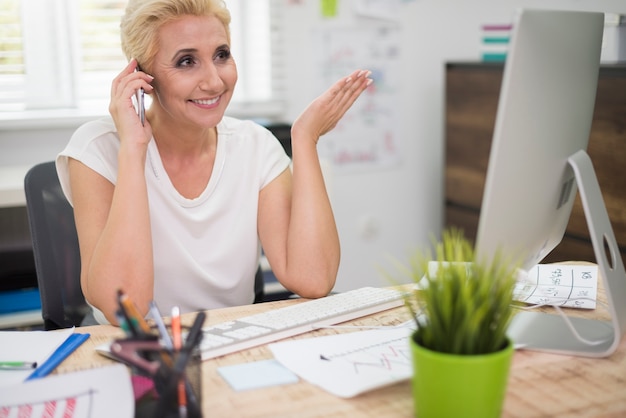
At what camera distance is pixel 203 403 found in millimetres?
869

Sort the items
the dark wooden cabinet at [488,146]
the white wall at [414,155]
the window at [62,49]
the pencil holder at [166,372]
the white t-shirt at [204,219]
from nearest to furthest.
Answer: the pencil holder at [166,372] < the white t-shirt at [204,219] < the dark wooden cabinet at [488,146] < the window at [62,49] < the white wall at [414,155]

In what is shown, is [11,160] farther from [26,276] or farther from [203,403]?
[203,403]

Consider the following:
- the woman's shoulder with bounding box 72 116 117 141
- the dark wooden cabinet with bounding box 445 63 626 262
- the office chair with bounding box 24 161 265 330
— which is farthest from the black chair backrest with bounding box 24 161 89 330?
the dark wooden cabinet with bounding box 445 63 626 262

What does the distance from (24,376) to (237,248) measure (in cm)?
69

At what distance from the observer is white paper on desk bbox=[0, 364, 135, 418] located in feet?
2.73

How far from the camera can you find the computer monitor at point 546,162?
0.89 m

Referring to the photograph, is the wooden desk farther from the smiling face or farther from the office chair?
the smiling face

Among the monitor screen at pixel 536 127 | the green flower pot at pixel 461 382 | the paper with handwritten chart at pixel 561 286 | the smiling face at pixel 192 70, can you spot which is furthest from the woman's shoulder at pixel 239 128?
the green flower pot at pixel 461 382

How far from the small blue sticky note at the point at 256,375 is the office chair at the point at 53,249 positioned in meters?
0.64

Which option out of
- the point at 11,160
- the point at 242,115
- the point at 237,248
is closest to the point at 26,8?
the point at 11,160

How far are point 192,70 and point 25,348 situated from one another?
72cm

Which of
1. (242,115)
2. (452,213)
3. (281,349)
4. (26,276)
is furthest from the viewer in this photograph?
(452,213)

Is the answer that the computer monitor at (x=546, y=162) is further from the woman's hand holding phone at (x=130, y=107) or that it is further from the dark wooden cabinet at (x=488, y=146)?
the dark wooden cabinet at (x=488, y=146)

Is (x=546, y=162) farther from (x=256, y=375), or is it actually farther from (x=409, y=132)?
(x=409, y=132)
